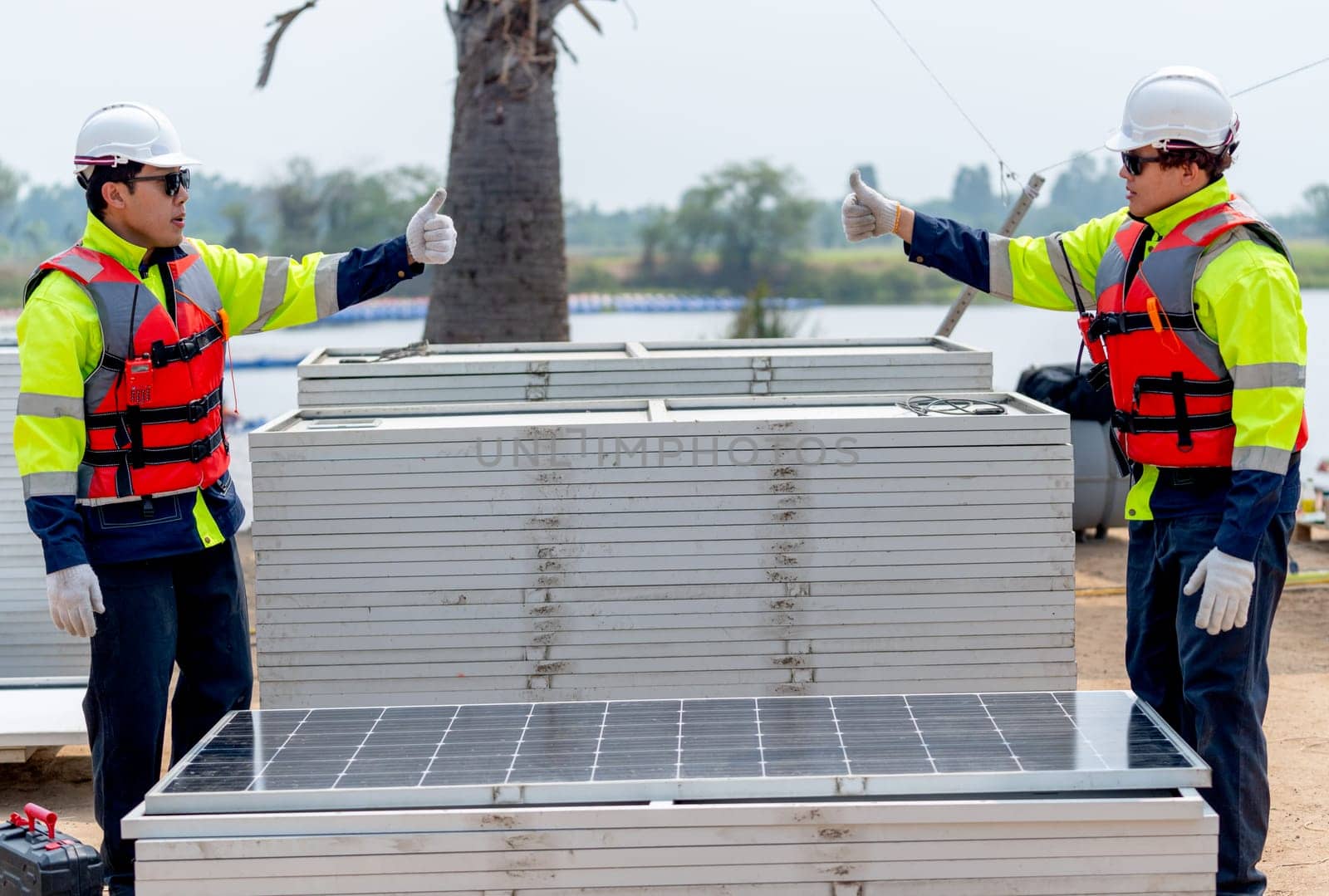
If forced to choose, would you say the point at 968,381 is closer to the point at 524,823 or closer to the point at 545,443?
the point at 545,443

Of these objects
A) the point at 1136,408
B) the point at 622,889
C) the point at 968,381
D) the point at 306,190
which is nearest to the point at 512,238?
the point at 968,381

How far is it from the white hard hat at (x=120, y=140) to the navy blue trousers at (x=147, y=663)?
128cm

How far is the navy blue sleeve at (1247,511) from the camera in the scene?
157 inches

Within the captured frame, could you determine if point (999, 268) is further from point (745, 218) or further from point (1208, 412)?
point (745, 218)

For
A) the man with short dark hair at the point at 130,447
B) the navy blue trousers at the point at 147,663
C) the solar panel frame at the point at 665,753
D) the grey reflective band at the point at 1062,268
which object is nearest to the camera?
the solar panel frame at the point at 665,753

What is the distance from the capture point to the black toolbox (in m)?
3.99

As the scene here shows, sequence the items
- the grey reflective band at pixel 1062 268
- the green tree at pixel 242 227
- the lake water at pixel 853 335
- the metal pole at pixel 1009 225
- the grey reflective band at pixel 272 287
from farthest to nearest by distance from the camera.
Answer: the green tree at pixel 242 227 < the lake water at pixel 853 335 < the metal pole at pixel 1009 225 < the grey reflective band at pixel 272 287 < the grey reflective band at pixel 1062 268

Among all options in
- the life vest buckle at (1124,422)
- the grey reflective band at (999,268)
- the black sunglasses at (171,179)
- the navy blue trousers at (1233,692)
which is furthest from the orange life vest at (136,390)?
the navy blue trousers at (1233,692)

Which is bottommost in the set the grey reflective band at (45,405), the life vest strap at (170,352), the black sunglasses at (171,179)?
the grey reflective band at (45,405)

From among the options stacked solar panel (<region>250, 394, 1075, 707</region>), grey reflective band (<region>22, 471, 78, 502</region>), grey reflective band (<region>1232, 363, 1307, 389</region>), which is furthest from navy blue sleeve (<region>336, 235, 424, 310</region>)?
grey reflective band (<region>1232, 363, 1307, 389</region>)

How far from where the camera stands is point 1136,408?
4371mm

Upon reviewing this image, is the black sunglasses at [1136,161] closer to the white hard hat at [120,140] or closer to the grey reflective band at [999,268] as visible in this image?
the grey reflective band at [999,268]

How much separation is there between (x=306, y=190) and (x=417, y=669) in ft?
132

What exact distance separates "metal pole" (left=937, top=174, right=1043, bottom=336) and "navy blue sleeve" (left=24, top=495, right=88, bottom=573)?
5.02 meters
